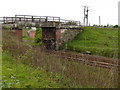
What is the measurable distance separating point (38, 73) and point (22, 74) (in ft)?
2.73

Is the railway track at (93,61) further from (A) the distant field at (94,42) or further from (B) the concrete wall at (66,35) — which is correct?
(B) the concrete wall at (66,35)

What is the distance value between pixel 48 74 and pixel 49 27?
19113 millimetres

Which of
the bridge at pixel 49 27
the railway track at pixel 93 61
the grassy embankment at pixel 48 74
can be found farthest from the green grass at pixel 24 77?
the bridge at pixel 49 27

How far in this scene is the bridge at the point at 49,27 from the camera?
84.6 ft

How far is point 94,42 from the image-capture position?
2939 cm

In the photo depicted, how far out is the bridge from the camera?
2580cm

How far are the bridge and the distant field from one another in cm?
103

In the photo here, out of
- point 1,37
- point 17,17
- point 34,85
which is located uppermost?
point 17,17

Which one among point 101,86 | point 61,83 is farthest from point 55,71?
point 101,86

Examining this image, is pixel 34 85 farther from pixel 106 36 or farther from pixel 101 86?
pixel 106 36

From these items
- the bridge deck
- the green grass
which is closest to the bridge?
the bridge deck

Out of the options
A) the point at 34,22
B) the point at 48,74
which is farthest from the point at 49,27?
the point at 48,74

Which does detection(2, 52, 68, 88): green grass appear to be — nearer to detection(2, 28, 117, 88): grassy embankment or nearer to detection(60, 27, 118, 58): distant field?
detection(2, 28, 117, 88): grassy embankment

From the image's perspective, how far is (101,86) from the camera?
7.39 m
